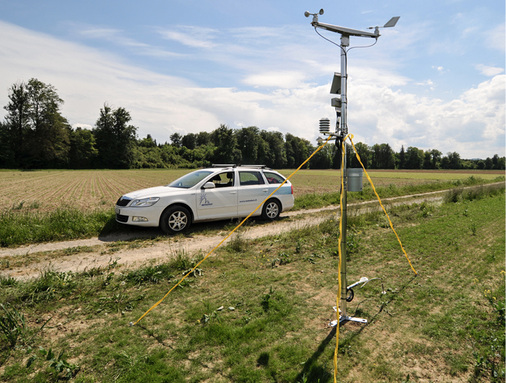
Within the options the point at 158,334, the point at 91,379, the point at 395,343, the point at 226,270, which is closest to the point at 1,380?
the point at 91,379

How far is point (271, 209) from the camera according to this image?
10.2 m

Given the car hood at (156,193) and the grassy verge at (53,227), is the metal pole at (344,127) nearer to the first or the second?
the car hood at (156,193)

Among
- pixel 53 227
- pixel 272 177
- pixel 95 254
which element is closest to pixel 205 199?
pixel 272 177

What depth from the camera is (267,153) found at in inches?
3930

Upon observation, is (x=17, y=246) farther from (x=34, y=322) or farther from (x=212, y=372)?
(x=212, y=372)

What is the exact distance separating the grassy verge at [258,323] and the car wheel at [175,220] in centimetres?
258

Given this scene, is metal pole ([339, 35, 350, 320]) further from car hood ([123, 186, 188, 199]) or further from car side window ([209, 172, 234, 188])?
car side window ([209, 172, 234, 188])

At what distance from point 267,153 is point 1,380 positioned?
323ft

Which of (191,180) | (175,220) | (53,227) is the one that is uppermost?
(191,180)

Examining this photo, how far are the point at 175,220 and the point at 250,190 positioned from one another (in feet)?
8.51

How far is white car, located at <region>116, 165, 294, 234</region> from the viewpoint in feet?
26.1

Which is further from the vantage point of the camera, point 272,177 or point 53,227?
point 272,177

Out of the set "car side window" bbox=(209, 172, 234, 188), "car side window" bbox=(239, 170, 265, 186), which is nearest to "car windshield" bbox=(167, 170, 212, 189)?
"car side window" bbox=(209, 172, 234, 188)

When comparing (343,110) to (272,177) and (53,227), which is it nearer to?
(272,177)
